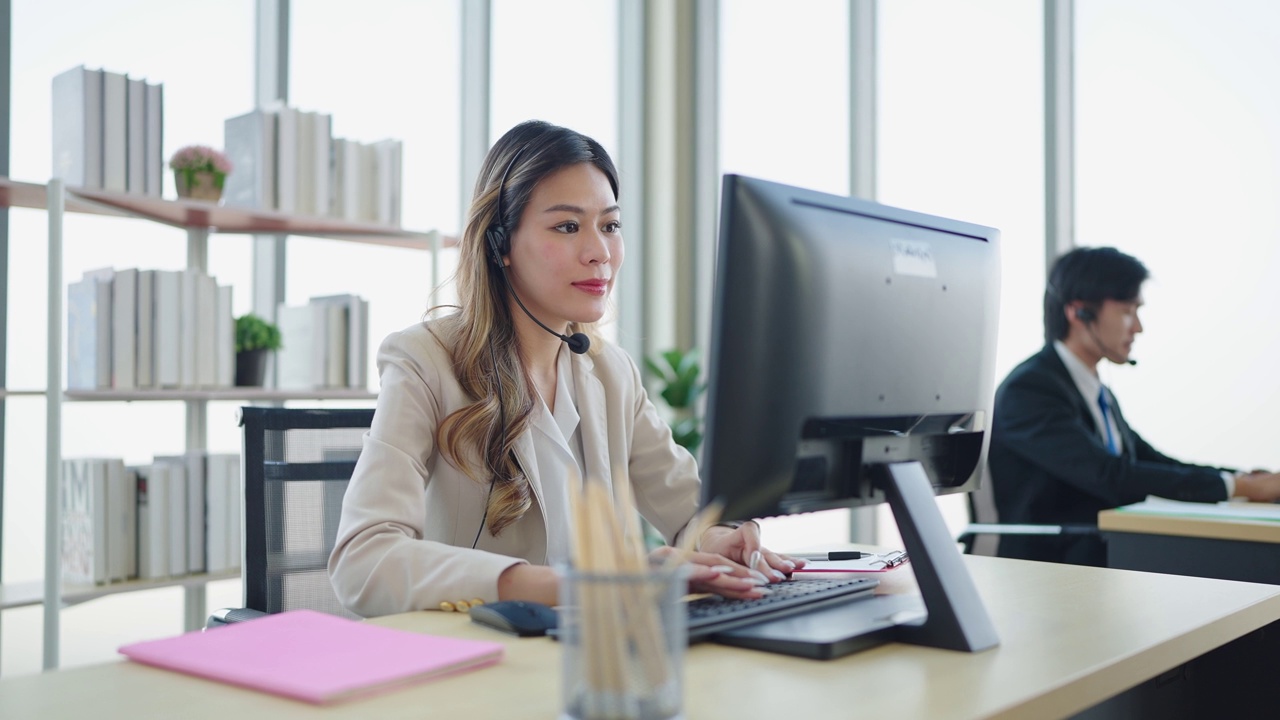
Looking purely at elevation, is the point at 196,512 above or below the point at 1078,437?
below

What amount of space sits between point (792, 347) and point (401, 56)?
133 inches

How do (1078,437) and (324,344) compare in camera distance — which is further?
(324,344)

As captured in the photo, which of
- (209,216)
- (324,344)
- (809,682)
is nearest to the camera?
(809,682)

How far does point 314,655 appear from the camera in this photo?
95 centimetres

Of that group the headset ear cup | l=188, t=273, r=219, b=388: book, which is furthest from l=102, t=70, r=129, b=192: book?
the headset ear cup

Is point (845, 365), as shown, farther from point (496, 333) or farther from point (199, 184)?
point (199, 184)

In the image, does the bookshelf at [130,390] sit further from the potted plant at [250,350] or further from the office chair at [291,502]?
the office chair at [291,502]

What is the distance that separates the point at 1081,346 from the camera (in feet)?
9.87

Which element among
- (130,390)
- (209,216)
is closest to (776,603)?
(130,390)

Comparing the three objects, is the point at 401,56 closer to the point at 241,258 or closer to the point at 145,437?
the point at 241,258

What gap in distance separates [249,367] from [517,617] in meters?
2.22

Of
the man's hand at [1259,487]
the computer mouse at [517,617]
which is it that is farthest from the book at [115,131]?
the man's hand at [1259,487]

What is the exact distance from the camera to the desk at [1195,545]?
7.34 ft

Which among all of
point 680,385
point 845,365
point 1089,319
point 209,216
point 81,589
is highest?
point 209,216
